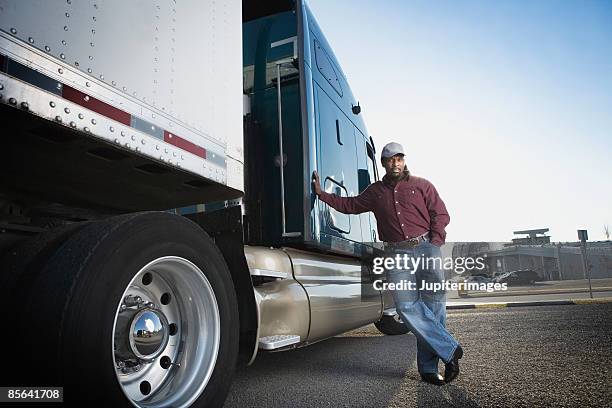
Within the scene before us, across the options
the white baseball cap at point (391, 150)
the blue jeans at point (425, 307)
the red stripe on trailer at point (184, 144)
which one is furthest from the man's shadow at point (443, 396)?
the red stripe on trailer at point (184, 144)

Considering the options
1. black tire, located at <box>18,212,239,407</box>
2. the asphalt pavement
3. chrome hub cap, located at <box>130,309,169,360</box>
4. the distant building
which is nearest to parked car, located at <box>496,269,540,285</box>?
the distant building

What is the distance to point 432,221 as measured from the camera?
12.2 feet

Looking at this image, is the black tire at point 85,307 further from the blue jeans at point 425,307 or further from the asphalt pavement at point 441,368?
the blue jeans at point 425,307

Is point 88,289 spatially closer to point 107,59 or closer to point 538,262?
point 107,59

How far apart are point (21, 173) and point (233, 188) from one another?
960 millimetres

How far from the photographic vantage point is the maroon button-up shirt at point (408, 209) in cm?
369

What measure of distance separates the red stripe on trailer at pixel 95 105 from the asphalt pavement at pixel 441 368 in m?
1.83

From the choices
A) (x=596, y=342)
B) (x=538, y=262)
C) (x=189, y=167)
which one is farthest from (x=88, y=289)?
(x=538, y=262)

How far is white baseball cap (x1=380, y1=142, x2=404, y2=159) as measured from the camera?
373 cm

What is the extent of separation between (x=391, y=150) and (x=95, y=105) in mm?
2492

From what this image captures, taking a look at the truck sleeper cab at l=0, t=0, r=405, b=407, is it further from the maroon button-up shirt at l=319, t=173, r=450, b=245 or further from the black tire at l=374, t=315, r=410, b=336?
the black tire at l=374, t=315, r=410, b=336

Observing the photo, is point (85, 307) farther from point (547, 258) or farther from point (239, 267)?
point (547, 258)

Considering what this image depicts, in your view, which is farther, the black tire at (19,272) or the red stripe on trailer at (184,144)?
the red stripe on trailer at (184,144)

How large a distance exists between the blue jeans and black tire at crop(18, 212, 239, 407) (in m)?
2.16
